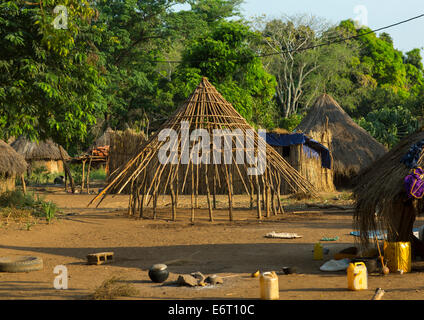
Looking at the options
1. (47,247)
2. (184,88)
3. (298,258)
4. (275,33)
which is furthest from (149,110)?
(298,258)

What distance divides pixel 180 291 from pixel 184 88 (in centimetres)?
2111

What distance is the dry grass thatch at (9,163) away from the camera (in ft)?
55.2

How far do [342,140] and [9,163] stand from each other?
44.4 ft

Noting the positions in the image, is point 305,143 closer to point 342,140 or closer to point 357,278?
point 342,140

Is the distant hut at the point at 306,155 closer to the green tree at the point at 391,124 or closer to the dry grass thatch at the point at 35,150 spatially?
the green tree at the point at 391,124

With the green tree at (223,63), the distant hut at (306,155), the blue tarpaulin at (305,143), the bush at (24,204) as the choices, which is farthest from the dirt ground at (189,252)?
the green tree at (223,63)

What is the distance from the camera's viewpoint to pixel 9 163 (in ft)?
55.7

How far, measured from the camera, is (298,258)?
852 centimetres

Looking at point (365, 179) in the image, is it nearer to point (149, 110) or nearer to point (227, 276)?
point (227, 276)

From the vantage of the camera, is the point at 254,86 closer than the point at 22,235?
No

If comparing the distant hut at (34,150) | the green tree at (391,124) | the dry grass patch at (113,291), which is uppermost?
the green tree at (391,124)

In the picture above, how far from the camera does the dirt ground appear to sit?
20.8 ft

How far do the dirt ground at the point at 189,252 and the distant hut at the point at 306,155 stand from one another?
526 centimetres

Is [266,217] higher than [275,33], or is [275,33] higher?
[275,33]
